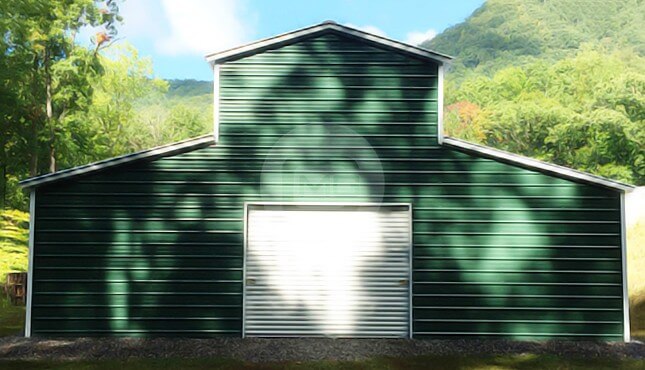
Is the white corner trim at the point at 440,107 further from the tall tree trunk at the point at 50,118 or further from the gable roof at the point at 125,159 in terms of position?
the tall tree trunk at the point at 50,118

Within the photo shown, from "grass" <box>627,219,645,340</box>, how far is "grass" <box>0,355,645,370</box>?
3186 millimetres

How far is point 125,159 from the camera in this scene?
36.8ft

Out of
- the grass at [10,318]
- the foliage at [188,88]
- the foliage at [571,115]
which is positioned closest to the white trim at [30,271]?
the grass at [10,318]

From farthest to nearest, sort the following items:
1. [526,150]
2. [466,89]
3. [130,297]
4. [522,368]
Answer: [466,89], [526,150], [130,297], [522,368]

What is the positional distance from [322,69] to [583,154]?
34704 mm

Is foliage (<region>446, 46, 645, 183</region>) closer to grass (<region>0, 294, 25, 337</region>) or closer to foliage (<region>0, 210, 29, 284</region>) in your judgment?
foliage (<region>0, 210, 29, 284</region>)

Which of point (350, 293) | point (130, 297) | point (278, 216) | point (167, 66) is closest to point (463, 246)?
point (350, 293)

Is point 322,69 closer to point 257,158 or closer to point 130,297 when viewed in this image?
point 257,158

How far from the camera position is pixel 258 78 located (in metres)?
11.8

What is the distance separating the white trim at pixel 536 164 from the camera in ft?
36.7

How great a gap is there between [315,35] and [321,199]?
3.20 metres

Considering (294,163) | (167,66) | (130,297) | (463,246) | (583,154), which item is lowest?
(130,297)
